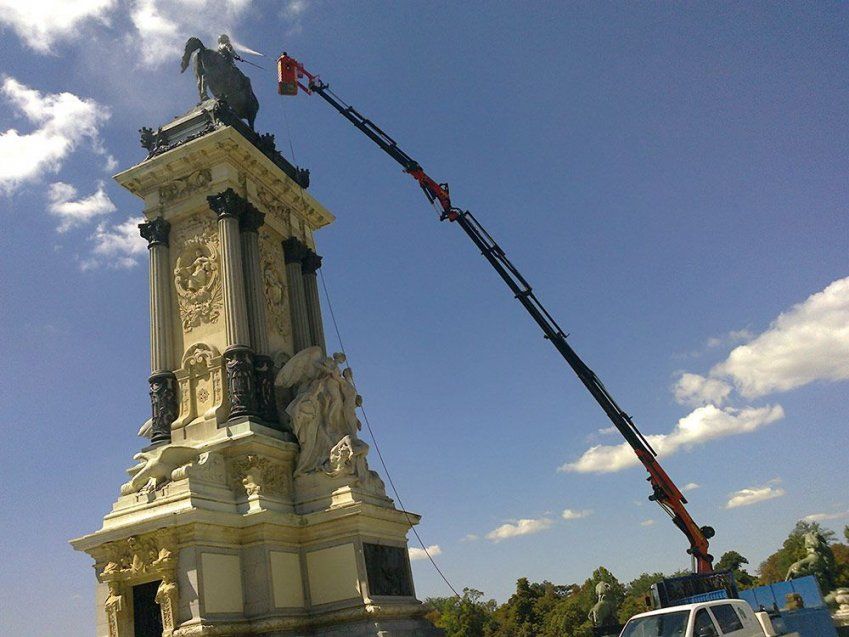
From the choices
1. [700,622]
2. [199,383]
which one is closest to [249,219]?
[199,383]

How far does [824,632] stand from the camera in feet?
47.5

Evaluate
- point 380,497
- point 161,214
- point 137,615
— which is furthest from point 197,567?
point 161,214

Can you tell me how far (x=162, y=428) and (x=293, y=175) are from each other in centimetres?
976

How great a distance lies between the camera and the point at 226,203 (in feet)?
68.7

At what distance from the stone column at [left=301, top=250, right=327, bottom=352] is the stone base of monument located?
206 inches

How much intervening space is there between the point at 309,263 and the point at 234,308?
510cm

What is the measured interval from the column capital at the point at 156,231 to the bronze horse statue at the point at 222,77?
4.77 m

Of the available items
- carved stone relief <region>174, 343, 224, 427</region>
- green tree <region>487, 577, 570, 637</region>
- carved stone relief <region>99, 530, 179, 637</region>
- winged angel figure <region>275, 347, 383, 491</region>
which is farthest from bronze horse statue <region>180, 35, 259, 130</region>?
green tree <region>487, 577, 570, 637</region>

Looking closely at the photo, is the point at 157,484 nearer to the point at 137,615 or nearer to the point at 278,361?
the point at 137,615

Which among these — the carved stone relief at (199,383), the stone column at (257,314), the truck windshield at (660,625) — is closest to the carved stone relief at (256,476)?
the stone column at (257,314)

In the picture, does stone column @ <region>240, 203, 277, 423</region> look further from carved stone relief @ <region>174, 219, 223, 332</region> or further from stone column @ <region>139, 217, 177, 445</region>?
stone column @ <region>139, 217, 177, 445</region>

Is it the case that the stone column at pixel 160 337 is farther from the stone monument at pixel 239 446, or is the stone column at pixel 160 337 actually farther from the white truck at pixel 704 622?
the white truck at pixel 704 622

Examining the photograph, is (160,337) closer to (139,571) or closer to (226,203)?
(226,203)

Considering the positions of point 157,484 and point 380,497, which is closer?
point 157,484
